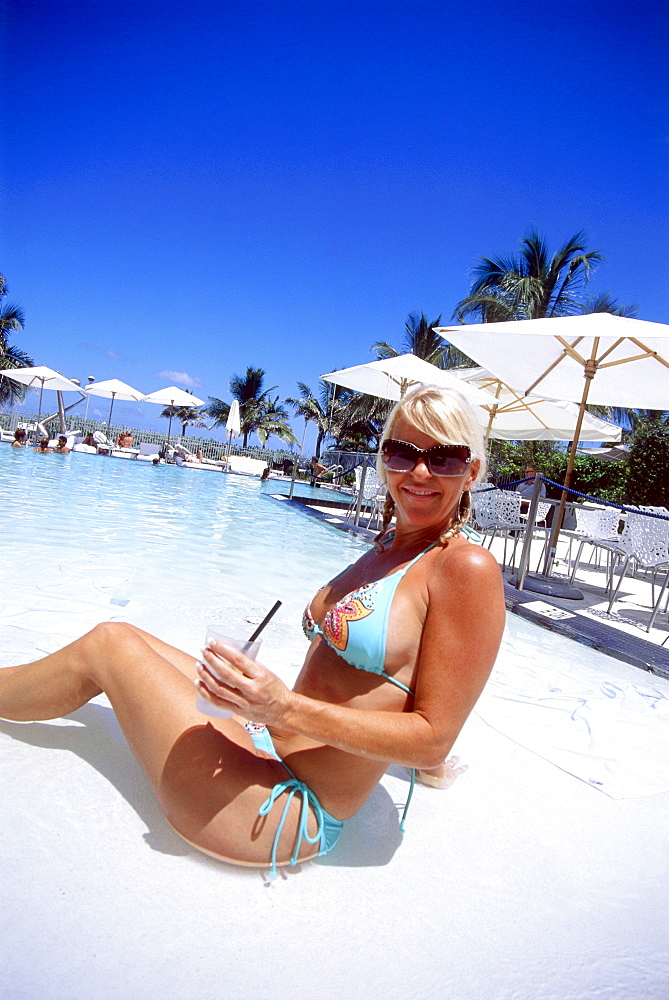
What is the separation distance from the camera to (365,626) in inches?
52.5

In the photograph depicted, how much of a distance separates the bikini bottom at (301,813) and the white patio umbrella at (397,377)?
7405 millimetres

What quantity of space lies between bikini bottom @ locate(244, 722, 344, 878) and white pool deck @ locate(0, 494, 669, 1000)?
0.34 ft

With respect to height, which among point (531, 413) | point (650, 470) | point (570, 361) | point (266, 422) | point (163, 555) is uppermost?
point (266, 422)

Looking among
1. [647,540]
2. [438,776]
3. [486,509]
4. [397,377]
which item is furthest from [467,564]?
[397,377]

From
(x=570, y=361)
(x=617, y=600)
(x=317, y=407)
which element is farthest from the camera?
(x=317, y=407)

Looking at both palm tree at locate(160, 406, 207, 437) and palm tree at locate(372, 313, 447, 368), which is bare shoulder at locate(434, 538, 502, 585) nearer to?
palm tree at locate(372, 313, 447, 368)

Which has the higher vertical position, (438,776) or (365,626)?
(365,626)

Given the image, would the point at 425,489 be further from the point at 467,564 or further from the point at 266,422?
the point at 266,422

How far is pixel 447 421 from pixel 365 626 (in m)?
0.56

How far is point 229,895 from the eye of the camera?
137 cm

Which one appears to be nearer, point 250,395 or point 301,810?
point 301,810

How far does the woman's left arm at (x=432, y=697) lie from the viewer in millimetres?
1177

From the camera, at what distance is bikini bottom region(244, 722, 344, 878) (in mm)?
1353

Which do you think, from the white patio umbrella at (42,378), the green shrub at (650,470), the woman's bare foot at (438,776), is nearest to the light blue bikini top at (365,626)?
the woman's bare foot at (438,776)
